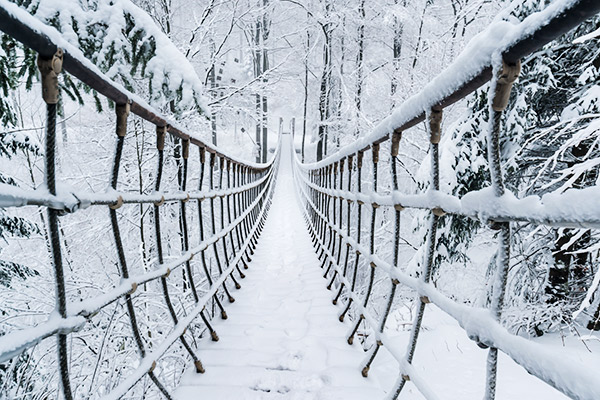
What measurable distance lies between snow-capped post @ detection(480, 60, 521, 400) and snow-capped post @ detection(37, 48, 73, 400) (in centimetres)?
91

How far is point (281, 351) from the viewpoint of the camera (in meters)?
1.86

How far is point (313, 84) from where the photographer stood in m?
17.9

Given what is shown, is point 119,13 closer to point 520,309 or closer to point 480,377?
point 480,377

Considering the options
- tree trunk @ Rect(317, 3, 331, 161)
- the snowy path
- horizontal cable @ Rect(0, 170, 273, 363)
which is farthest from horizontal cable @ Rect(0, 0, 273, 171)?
tree trunk @ Rect(317, 3, 331, 161)

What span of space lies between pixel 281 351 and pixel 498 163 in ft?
5.11

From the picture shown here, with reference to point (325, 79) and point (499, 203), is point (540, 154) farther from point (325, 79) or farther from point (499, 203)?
point (325, 79)

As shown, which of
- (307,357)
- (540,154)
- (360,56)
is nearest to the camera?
(307,357)

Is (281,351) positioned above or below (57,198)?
below

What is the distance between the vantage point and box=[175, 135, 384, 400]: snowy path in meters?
1.55

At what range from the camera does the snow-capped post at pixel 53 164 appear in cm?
73

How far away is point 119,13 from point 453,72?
7.67 ft

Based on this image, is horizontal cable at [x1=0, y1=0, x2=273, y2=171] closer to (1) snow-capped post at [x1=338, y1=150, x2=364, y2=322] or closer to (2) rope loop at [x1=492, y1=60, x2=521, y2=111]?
(2) rope loop at [x1=492, y1=60, x2=521, y2=111]

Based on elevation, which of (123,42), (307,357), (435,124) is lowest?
(307,357)

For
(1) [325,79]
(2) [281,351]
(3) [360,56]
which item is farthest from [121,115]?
(1) [325,79]
